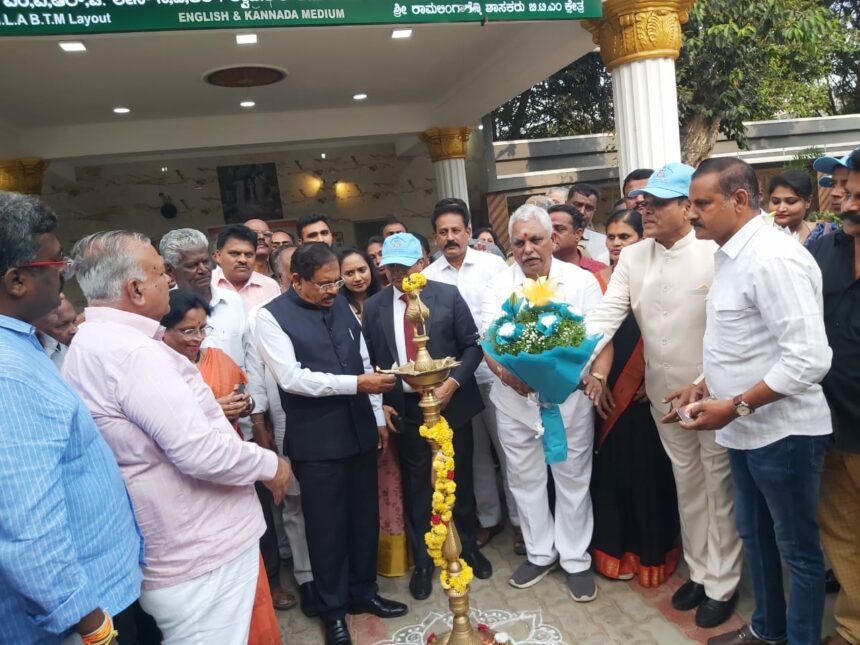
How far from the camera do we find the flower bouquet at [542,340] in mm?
2691

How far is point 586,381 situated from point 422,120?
29.4 feet

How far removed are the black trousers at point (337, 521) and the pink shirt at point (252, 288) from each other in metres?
1.35

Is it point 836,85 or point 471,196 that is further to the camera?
point 836,85

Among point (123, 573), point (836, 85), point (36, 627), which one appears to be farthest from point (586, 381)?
point (836, 85)

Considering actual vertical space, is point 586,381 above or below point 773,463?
above

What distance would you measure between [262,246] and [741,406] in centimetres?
382

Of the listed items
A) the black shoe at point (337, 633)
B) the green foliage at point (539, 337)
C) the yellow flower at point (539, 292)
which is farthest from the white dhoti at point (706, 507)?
the black shoe at point (337, 633)

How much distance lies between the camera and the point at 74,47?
6.56 m

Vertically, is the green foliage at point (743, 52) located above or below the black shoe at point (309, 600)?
above

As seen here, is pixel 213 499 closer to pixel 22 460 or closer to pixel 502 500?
pixel 22 460

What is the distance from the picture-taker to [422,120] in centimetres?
1117

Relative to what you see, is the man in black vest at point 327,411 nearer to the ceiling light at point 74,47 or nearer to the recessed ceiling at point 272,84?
the recessed ceiling at point 272,84

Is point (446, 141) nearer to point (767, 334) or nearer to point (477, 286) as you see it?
point (477, 286)

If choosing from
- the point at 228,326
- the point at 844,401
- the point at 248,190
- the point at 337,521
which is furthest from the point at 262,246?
the point at 248,190
